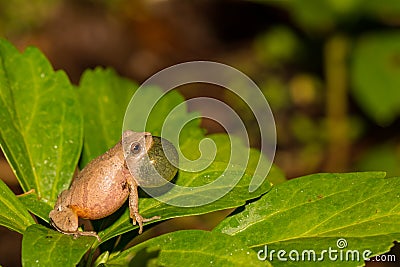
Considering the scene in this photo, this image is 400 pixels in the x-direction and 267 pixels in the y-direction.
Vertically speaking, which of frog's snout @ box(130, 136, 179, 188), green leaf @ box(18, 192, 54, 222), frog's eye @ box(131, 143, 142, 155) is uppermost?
frog's eye @ box(131, 143, 142, 155)

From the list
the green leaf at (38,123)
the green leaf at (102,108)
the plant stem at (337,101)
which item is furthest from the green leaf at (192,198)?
the plant stem at (337,101)

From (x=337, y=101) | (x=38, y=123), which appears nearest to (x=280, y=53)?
(x=337, y=101)

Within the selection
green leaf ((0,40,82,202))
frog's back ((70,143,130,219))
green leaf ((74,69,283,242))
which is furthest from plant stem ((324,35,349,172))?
frog's back ((70,143,130,219))

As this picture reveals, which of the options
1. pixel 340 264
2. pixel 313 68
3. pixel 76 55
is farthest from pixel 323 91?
pixel 340 264

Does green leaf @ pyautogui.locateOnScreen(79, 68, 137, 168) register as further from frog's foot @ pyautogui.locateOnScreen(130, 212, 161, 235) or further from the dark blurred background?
the dark blurred background

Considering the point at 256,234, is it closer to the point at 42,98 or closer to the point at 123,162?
the point at 123,162

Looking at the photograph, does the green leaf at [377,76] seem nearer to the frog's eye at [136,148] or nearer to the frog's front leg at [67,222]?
the frog's eye at [136,148]
